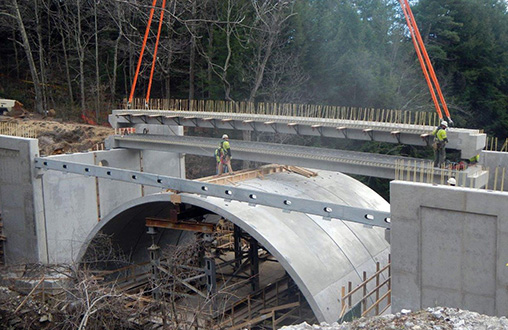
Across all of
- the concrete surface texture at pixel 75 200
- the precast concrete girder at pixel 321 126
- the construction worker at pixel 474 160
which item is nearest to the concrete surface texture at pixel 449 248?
the precast concrete girder at pixel 321 126

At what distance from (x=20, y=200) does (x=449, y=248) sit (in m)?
16.6

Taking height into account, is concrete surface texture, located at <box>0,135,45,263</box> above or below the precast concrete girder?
below

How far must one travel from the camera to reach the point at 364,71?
3638cm

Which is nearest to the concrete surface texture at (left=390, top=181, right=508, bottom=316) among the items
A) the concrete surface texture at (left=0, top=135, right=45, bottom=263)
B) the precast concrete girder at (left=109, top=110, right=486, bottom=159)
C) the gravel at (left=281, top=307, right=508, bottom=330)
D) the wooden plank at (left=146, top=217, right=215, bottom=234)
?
the gravel at (left=281, top=307, right=508, bottom=330)

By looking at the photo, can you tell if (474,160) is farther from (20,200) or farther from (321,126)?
(20,200)

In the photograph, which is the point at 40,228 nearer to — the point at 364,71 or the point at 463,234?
the point at 463,234

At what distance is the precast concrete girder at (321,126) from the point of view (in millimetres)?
14500

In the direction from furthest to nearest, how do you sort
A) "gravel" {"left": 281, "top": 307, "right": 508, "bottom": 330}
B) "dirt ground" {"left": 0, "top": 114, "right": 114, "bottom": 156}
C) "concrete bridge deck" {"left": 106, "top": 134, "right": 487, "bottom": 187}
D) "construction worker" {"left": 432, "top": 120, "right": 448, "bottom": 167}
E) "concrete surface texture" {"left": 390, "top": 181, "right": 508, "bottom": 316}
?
1. "dirt ground" {"left": 0, "top": 114, "right": 114, "bottom": 156}
2. "concrete bridge deck" {"left": 106, "top": 134, "right": 487, "bottom": 187}
3. "construction worker" {"left": 432, "top": 120, "right": 448, "bottom": 167}
4. "concrete surface texture" {"left": 390, "top": 181, "right": 508, "bottom": 316}
5. "gravel" {"left": 281, "top": 307, "right": 508, "bottom": 330}

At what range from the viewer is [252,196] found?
520 inches

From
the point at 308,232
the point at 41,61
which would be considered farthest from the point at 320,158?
the point at 41,61

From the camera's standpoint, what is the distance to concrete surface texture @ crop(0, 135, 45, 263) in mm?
20328

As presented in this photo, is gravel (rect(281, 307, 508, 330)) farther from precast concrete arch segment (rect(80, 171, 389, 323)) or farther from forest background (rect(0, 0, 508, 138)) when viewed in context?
forest background (rect(0, 0, 508, 138))

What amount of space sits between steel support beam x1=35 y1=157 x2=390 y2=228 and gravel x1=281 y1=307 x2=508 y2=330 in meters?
3.04

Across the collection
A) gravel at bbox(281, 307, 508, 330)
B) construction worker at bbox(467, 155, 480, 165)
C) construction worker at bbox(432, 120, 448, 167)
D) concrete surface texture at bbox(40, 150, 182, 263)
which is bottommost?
concrete surface texture at bbox(40, 150, 182, 263)
